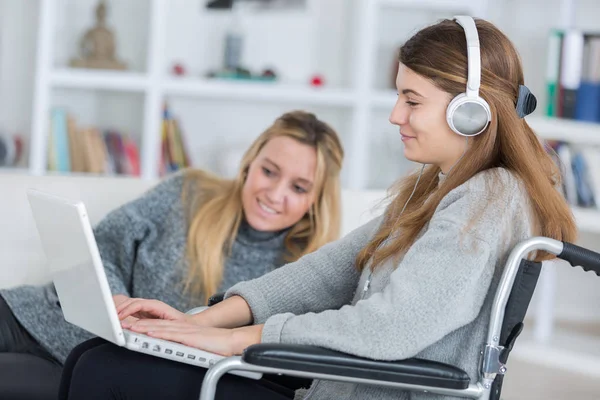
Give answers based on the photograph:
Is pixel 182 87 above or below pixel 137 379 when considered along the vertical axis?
above

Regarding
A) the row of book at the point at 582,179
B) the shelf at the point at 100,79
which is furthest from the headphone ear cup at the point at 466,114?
the shelf at the point at 100,79

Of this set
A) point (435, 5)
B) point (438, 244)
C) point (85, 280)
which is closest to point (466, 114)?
point (438, 244)

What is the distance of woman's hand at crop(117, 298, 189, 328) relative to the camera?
1.62 meters

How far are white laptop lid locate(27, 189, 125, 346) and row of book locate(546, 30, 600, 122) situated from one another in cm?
269

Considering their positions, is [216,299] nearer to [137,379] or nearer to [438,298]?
[137,379]

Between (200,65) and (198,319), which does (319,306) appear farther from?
(200,65)

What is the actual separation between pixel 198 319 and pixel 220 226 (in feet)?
2.21

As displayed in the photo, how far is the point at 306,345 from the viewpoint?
1.35 meters

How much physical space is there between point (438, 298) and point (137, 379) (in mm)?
484

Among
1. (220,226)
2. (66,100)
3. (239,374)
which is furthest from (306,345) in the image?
(66,100)

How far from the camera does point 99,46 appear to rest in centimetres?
392

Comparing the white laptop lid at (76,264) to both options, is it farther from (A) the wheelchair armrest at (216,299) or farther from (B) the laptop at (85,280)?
(A) the wheelchair armrest at (216,299)

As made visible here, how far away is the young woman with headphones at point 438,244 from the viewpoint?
4.50 feet

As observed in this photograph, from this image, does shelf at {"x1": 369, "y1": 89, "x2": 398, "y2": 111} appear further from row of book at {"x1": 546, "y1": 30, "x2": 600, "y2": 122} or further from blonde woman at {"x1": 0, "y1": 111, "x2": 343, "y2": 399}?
blonde woman at {"x1": 0, "y1": 111, "x2": 343, "y2": 399}
